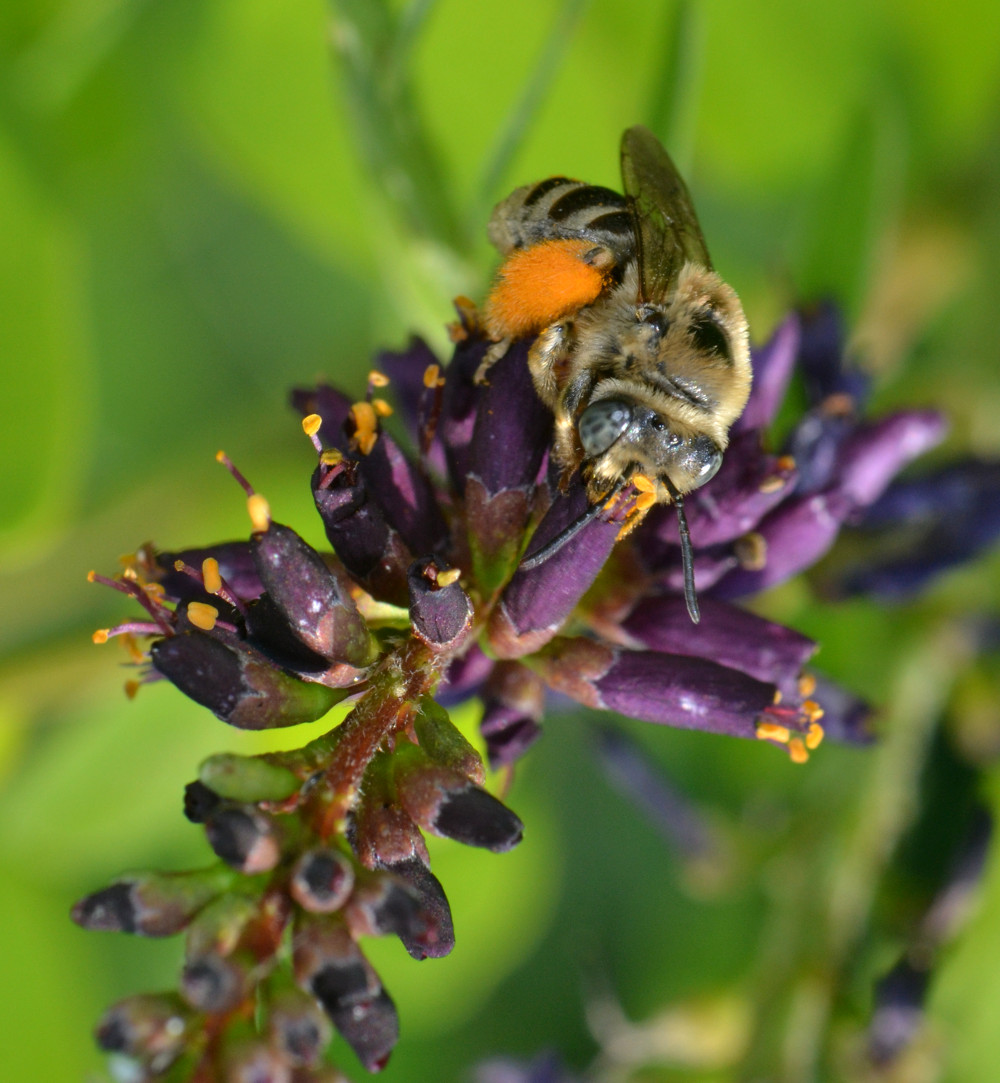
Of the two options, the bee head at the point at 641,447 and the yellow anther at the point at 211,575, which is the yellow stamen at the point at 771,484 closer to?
the bee head at the point at 641,447

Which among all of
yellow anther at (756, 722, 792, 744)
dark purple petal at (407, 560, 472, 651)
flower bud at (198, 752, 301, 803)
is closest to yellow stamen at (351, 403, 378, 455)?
dark purple petal at (407, 560, 472, 651)

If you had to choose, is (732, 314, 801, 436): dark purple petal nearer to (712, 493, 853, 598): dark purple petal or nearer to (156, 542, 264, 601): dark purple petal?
(712, 493, 853, 598): dark purple petal

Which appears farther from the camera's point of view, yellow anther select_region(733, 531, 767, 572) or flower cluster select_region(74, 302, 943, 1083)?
yellow anther select_region(733, 531, 767, 572)

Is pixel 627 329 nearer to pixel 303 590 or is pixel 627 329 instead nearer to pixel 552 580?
pixel 552 580

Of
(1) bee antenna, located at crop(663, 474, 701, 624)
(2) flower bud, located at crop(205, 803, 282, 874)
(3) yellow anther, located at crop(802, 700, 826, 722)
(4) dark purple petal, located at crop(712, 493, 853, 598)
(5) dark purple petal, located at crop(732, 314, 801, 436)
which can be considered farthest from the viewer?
(5) dark purple petal, located at crop(732, 314, 801, 436)

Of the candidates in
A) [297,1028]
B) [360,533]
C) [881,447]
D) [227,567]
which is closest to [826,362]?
[881,447]

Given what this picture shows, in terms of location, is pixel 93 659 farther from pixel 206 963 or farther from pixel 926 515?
pixel 926 515

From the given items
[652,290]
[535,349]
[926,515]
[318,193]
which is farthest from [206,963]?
[318,193]
